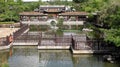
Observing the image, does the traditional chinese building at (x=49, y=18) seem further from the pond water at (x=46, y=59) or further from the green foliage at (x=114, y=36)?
the green foliage at (x=114, y=36)

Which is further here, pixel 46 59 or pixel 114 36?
pixel 46 59

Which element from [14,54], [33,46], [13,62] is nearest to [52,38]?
[33,46]

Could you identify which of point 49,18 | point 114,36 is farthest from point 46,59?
point 49,18

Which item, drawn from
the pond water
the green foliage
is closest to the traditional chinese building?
the pond water

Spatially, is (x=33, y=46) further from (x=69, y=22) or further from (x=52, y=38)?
(x=69, y=22)

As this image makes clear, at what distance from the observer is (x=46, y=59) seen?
2591cm

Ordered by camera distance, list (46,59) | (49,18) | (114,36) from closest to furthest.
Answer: (114,36), (46,59), (49,18)

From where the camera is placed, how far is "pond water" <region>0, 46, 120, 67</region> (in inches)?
931

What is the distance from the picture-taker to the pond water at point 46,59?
77.6ft

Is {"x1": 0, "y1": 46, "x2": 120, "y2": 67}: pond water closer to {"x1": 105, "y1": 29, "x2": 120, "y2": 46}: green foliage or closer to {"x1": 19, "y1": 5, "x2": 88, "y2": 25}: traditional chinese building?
{"x1": 105, "y1": 29, "x2": 120, "y2": 46}: green foliage

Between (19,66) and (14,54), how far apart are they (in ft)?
18.5

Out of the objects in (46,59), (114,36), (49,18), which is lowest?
(49,18)

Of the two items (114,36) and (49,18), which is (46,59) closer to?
(114,36)

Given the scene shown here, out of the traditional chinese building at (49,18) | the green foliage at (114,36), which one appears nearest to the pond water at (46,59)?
the green foliage at (114,36)
